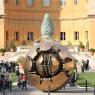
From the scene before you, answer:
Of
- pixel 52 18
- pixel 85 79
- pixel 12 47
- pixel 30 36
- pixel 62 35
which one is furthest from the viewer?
pixel 62 35

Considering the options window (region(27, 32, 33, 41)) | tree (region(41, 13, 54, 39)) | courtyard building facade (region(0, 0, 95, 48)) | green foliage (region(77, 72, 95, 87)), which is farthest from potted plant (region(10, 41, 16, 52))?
green foliage (region(77, 72, 95, 87))

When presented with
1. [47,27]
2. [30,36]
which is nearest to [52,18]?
Result: [30,36]

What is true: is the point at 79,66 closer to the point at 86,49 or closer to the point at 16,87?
the point at 86,49

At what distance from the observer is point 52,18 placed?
77312mm

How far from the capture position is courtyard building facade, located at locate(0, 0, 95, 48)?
76.1 meters

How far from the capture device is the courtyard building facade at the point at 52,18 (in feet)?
250

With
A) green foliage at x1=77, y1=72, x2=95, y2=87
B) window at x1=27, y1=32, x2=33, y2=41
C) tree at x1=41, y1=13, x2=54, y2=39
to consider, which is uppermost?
tree at x1=41, y1=13, x2=54, y2=39

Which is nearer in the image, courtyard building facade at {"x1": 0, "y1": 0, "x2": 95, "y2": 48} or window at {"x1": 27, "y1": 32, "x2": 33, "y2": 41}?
courtyard building facade at {"x1": 0, "y1": 0, "x2": 95, "y2": 48}

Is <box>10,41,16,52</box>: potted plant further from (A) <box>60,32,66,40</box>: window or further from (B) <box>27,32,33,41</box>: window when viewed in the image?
(A) <box>60,32,66,40</box>: window

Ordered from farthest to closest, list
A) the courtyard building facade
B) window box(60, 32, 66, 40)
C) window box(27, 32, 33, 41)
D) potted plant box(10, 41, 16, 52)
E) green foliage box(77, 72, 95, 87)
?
1. window box(60, 32, 66, 40)
2. window box(27, 32, 33, 41)
3. the courtyard building facade
4. potted plant box(10, 41, 16, 52)
5. green foliage box(77, 72, 95, 87)

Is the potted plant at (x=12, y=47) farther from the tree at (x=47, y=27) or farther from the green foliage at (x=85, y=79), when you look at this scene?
the green foliage at (x=85, y=79)

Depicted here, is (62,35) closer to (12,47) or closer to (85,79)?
(12,47)

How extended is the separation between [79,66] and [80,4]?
17055 millimetres

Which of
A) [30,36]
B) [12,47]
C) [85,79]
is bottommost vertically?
[85,79]
